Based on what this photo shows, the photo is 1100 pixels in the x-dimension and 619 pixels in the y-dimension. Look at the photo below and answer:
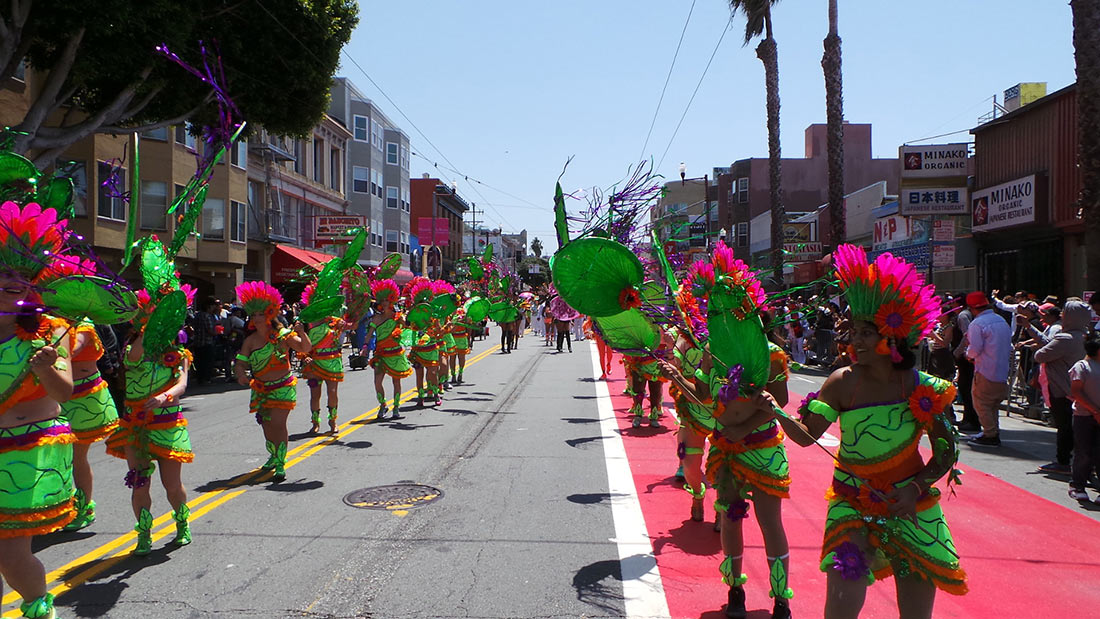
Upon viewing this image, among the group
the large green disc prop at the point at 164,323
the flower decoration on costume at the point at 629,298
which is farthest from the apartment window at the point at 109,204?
the flower decoration on costume at the point at 629,298

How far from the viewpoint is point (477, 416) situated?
12.4 meters

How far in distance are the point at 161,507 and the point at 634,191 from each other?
5075mm

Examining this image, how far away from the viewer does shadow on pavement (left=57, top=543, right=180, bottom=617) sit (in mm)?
4492

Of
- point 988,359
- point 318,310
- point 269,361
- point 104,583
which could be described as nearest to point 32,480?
point 104,583

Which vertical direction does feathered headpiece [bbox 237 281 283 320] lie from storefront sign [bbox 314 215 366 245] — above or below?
below

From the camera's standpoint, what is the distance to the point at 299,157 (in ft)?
119

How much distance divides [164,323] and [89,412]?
4.50ft

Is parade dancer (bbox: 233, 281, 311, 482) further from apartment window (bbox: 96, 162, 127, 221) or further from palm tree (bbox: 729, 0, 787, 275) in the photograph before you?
palm tree (bbox: 729, 0, 787, 275)

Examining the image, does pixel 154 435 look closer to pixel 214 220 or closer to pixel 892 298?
pixel 892 298

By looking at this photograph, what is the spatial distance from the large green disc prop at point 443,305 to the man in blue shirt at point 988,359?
8.37m

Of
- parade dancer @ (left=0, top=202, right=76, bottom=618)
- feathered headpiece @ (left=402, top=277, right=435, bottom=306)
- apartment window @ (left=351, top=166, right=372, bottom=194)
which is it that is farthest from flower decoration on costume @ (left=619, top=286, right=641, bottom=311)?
apartment window @ (left=351, top=166, right=372, bottom=194)

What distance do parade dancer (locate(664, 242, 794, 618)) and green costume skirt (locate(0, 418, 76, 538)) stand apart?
→ 3.34 m

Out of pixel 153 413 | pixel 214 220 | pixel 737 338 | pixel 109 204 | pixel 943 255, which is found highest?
pixel 214 220

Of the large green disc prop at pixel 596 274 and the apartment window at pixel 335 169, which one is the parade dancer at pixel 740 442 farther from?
the apartment window at pixel 335 169
